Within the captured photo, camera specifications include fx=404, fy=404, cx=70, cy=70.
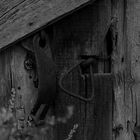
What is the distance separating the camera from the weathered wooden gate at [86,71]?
86.0 inches

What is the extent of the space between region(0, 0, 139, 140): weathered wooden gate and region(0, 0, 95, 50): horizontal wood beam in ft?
0.05

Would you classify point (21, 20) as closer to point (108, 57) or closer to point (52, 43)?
point (52, 43)

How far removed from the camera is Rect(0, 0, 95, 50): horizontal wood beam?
200cm

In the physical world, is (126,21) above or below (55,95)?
above

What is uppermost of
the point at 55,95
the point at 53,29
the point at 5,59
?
the point at 53,29

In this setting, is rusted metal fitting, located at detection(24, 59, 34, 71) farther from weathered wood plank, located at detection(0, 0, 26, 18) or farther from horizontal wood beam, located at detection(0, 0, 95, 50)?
weathered wood plank, located at detection(0, 0, 26, 18)

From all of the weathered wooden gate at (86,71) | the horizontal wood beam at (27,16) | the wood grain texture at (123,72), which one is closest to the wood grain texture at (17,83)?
the weathered wooden gate at (86,71)

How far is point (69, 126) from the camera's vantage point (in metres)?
2.31

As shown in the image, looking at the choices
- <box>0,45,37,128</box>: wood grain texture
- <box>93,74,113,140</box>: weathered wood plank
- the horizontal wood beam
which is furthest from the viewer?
<box>93,74,113,140</box>: weathered wood plank

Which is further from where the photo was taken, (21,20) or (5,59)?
(5,59)

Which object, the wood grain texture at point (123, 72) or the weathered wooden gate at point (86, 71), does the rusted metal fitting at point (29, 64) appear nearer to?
the weathered wooden gate at point (86, 71)

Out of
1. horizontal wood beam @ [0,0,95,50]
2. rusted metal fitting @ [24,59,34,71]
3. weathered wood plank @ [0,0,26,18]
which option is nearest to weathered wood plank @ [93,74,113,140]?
rusted metal fitting @ [24,59,34,71]

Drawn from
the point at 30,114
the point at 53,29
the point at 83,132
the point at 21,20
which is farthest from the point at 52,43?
the point at 83,132

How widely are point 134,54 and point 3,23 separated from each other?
0.79m
